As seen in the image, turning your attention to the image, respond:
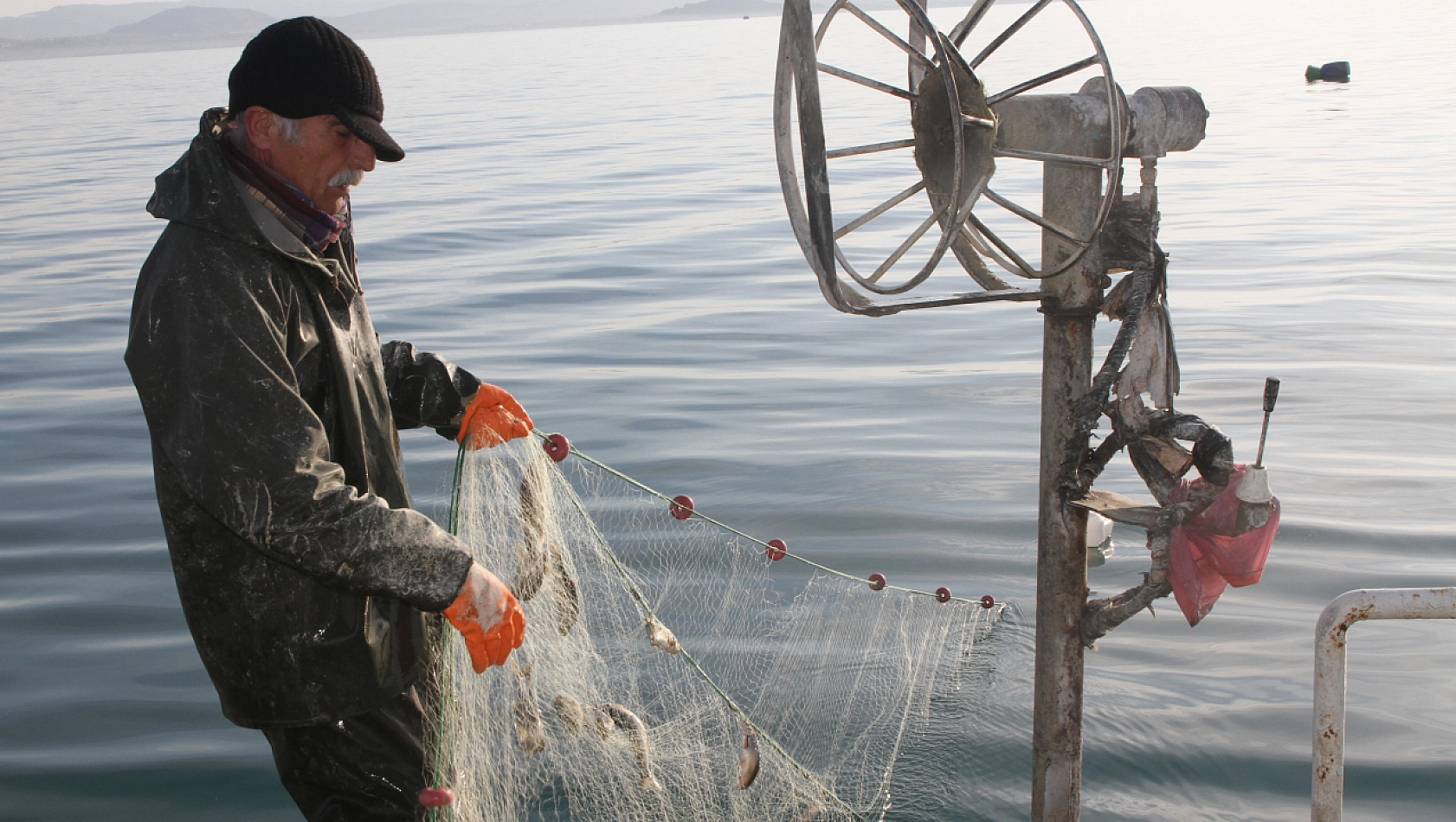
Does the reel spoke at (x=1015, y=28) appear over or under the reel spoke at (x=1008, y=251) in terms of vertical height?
over

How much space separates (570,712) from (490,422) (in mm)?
757

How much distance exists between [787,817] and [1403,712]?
2.75 m

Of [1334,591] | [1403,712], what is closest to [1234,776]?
[1403,712]

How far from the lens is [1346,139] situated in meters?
21.9

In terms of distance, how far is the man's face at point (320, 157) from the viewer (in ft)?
7.50

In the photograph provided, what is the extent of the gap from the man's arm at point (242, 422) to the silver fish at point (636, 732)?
1.03m

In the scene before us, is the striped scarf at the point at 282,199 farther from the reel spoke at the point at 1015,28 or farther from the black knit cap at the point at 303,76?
the reel spoke at the point at 1015,28

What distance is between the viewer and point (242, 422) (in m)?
2.06

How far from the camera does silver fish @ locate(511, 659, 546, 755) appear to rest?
2.88 m

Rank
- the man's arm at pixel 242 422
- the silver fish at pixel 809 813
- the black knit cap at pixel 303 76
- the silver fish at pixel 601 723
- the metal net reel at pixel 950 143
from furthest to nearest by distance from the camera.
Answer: the silver fish at pixel 809 813 → the silver fish at pixel 601 723 → the metal net reel at pixel 950 143 → the black knit cap at pixel 303 76 → the man's arm at pixel 242 422

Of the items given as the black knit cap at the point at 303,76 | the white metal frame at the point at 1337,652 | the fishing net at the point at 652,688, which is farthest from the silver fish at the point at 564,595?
the white metal frame at the point at 1337,652

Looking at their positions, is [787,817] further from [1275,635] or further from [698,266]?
[698,266]

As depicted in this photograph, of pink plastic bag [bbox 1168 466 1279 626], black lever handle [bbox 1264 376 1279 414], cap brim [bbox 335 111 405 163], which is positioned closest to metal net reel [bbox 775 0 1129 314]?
black lever handle [bbox 1264 376 1279 414]

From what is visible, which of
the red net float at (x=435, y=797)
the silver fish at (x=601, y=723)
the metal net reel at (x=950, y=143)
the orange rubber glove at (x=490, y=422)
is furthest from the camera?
the silver fish at (x=601, y=723)
